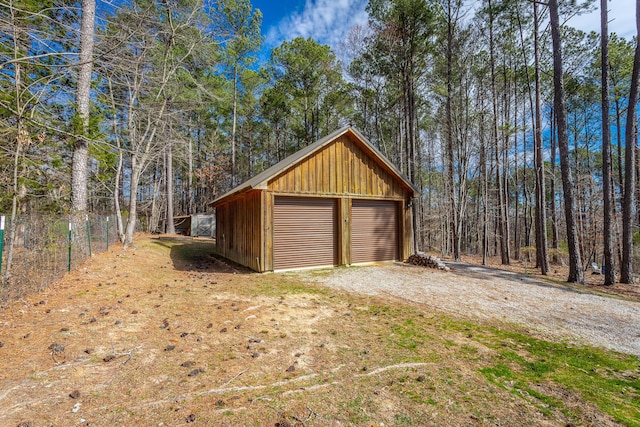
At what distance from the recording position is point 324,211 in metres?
9.68

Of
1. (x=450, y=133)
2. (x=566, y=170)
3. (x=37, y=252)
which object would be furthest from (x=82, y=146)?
(x=566, y=170)

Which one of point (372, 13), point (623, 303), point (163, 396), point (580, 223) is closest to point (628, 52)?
point (580, 223)

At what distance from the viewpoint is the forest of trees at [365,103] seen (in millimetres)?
6547

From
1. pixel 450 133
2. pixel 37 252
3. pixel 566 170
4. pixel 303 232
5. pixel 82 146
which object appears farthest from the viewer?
pixel 450 133

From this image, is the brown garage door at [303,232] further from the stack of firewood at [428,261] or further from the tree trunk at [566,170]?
the tree trunk at [566,170]

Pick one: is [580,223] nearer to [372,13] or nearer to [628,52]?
[628,52]

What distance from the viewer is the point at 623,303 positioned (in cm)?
638

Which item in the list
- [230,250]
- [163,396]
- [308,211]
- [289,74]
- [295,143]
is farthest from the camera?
[295,143]

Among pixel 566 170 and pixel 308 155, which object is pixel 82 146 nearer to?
pixel 308 155

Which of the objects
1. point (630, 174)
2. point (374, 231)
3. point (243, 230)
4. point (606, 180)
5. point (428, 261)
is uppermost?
point (630, 174)

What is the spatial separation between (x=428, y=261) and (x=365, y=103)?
13.3 m

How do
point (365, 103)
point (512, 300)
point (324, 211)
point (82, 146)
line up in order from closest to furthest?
point (512, 300)
point (82, 146)
point (324, 211)
point (365, 103)

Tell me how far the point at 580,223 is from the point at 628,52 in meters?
9.17

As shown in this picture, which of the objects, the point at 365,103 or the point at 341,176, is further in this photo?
the point at 365,103
